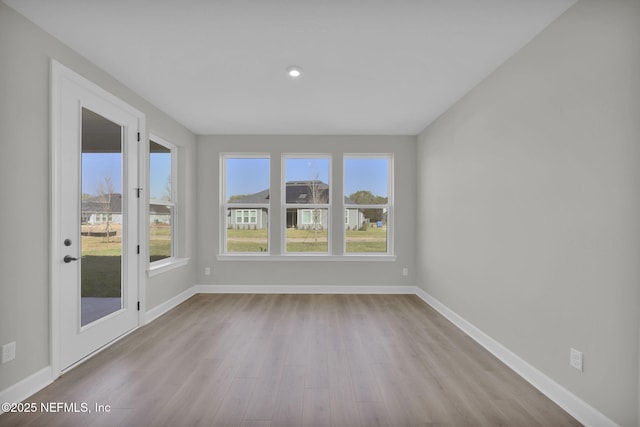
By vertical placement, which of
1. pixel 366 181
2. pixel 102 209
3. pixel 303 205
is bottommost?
pixel 102 209

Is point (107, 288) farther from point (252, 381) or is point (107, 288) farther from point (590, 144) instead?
point (590, 144)

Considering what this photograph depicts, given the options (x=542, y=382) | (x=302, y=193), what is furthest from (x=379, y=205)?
(x=542, y=382)

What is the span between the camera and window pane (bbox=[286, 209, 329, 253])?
500cm

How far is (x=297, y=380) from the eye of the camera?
2.28 m

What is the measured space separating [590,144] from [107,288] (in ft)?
13.5

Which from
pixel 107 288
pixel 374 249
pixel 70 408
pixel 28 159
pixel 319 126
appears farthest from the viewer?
pixel 374 249

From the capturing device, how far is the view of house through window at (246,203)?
196 inches

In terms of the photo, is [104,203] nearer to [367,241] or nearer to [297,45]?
[297,45]

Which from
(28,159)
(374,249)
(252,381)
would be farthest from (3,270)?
(374,249)

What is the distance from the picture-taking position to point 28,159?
6.87 ft

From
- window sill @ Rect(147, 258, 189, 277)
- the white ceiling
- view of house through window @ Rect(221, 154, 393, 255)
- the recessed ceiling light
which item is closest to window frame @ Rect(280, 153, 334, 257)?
view of house through window @ Rect(221, 154, 393, 255)

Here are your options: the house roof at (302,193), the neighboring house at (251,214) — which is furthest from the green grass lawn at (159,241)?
the house roof at (302,193)

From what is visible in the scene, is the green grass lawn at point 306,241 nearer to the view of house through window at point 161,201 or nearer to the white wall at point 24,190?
the view of house through window at point 161,201

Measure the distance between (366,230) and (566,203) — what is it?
318 centimetres
